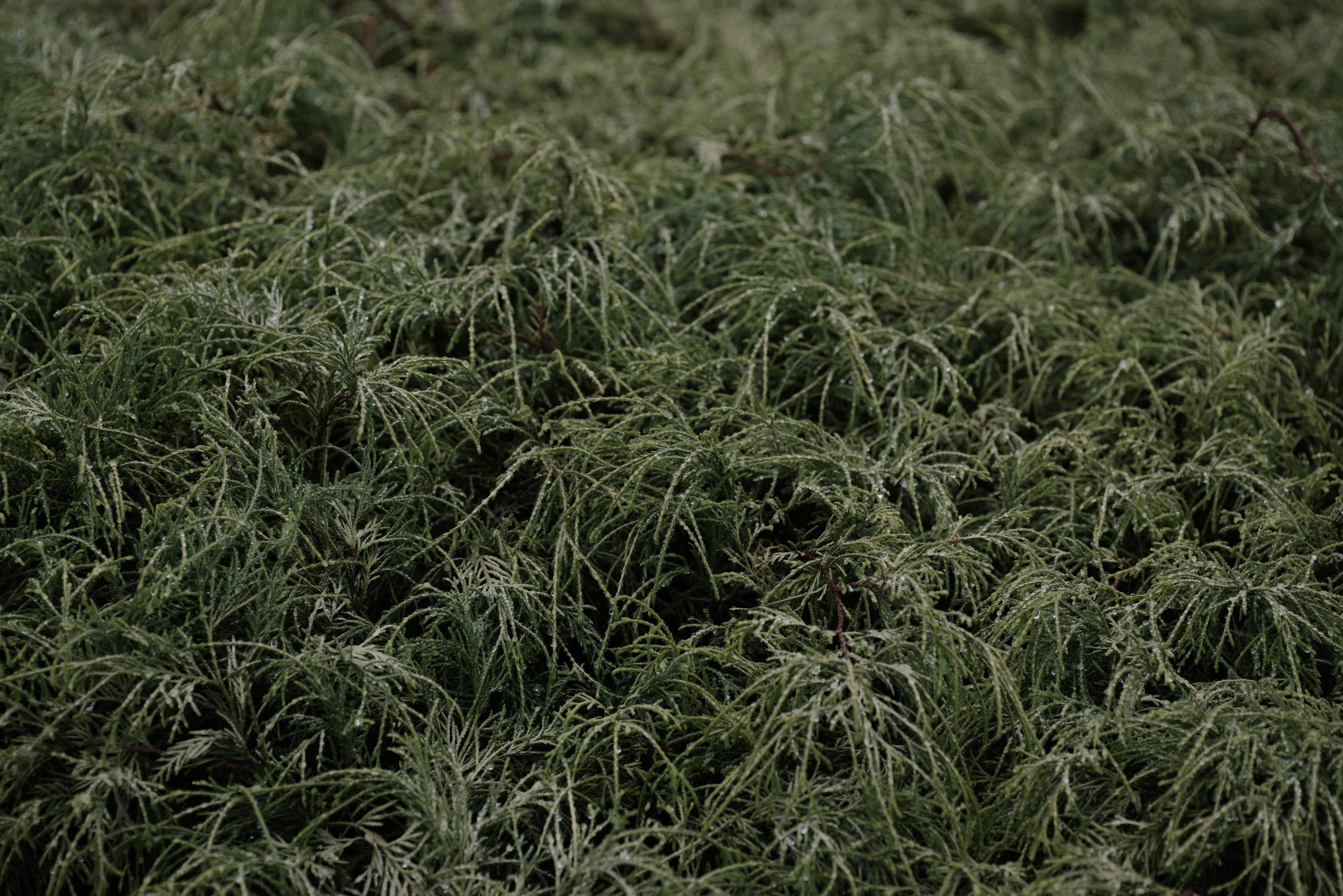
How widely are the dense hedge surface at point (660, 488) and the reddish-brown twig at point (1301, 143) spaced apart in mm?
23

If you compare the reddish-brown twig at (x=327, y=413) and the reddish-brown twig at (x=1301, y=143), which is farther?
the reddish-brown twig at (x=1301, y=143)

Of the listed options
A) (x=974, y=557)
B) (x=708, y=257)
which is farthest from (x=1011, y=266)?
(x=974, y=557)

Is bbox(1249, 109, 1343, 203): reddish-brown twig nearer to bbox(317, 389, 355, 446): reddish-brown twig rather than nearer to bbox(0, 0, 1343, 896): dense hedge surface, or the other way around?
bbox(0, 0, 1343, 896): dense hedge surface

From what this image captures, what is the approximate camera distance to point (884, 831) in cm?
130

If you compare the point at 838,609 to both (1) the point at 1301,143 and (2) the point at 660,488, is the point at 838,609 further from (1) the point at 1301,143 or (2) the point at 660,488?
(1) the point at 1301,143

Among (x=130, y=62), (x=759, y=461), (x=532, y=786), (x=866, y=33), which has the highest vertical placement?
(x=130, y=62)

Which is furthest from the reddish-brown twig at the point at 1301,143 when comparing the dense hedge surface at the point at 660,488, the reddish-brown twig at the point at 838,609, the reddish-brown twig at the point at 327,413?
the reddish-brown twig at the point at 327,413

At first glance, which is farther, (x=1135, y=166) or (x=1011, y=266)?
(x=1135, y=166)

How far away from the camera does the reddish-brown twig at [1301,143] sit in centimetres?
217

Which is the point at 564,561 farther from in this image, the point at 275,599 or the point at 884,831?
the point at 884,831

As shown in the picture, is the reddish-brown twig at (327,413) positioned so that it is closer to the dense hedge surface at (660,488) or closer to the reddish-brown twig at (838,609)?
the dense hedge surface at (660,488)

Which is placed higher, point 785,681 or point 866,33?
point 866,33

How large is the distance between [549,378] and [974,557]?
33.1 inches

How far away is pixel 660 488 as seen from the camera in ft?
5.41
